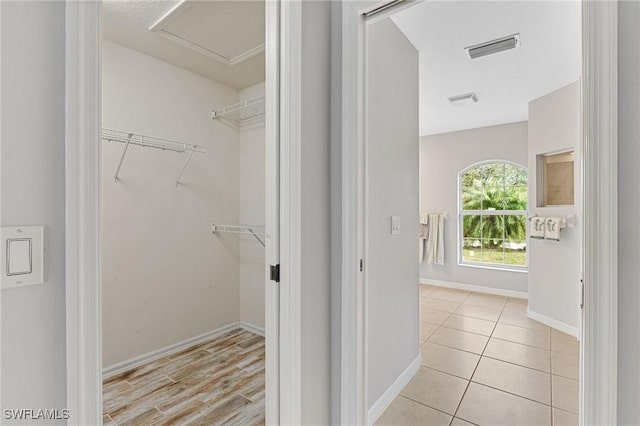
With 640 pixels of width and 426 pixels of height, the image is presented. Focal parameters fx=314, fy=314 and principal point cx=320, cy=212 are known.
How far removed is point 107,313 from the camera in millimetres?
2375

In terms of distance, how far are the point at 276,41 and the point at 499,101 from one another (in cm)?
345

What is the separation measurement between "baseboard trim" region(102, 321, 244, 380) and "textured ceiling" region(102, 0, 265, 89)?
8.06 feet

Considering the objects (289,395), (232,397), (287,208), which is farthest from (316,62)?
(232,397)

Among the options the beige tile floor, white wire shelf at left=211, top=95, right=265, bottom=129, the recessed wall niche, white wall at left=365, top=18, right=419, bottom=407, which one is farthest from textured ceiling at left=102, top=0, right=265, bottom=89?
the recessed wall niche

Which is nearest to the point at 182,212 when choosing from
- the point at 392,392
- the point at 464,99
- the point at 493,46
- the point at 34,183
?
the point at 392,392

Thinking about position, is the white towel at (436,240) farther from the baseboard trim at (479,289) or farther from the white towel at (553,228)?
the white towel at (553,228)

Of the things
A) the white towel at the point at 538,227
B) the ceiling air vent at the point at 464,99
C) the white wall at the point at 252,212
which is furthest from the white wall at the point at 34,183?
the white towel at the point at 538,227

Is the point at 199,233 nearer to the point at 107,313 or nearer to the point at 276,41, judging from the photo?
the point at 107,313

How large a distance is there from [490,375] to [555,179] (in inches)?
98.8

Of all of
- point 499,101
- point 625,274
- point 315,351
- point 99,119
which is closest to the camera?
point 99,119

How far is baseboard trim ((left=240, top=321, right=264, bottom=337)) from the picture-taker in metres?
3.13

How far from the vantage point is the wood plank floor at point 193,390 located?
1894 millimetres

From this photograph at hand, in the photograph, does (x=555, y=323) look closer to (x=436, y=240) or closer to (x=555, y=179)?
(x=555, y=179)

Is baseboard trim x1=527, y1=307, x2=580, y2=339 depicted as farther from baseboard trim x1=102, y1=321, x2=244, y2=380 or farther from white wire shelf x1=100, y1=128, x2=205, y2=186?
white wire shelf x1=100, y1=128, x2=205, y2=186
